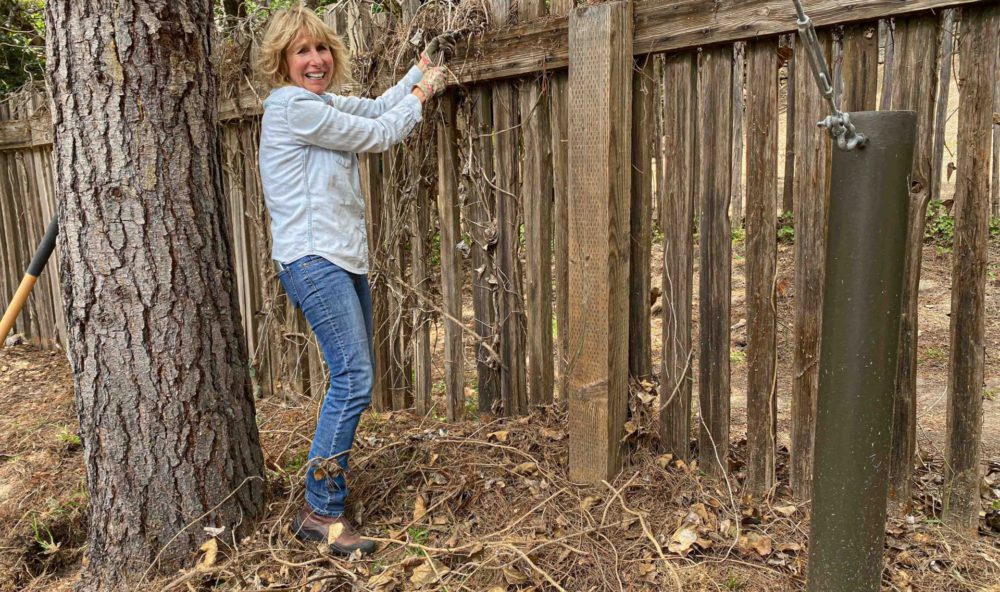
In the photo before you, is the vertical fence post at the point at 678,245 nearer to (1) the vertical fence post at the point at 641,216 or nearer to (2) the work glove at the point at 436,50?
(1) the vertical fence post at the point at 641,216

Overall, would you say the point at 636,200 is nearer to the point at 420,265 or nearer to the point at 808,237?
the point at 808,237

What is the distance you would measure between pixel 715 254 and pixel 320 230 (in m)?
1.51

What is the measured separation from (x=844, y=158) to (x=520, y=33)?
1.92 meters

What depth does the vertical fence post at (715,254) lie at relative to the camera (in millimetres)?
2738

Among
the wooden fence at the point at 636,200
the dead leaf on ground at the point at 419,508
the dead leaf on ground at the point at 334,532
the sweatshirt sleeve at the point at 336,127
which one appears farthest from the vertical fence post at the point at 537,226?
the dead leaf on ground at the point at 334,532

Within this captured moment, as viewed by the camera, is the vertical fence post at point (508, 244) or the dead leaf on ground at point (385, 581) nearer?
the dead leaf on ground at point (385, 581)

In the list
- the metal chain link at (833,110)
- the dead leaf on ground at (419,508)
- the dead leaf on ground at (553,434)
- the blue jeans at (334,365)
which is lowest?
the dead leaf on ground at (419,508)

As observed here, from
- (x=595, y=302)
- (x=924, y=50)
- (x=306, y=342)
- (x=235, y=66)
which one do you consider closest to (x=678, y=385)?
(x=595, y=302)

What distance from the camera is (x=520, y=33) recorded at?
3105 mm

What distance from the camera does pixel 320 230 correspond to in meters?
2.70

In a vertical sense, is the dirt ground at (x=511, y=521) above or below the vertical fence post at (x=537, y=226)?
below

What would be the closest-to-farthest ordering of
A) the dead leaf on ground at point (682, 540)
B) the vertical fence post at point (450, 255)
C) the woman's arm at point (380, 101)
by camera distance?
the dead leaf on ground at point (682, 540) < the woman's arm at point (380, 101) < the vertical fence post at point (450, 255)

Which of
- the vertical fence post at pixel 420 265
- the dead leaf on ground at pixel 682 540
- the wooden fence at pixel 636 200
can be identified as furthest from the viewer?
the vertical fence post at pixel 420 265

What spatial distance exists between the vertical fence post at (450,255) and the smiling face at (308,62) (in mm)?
801
